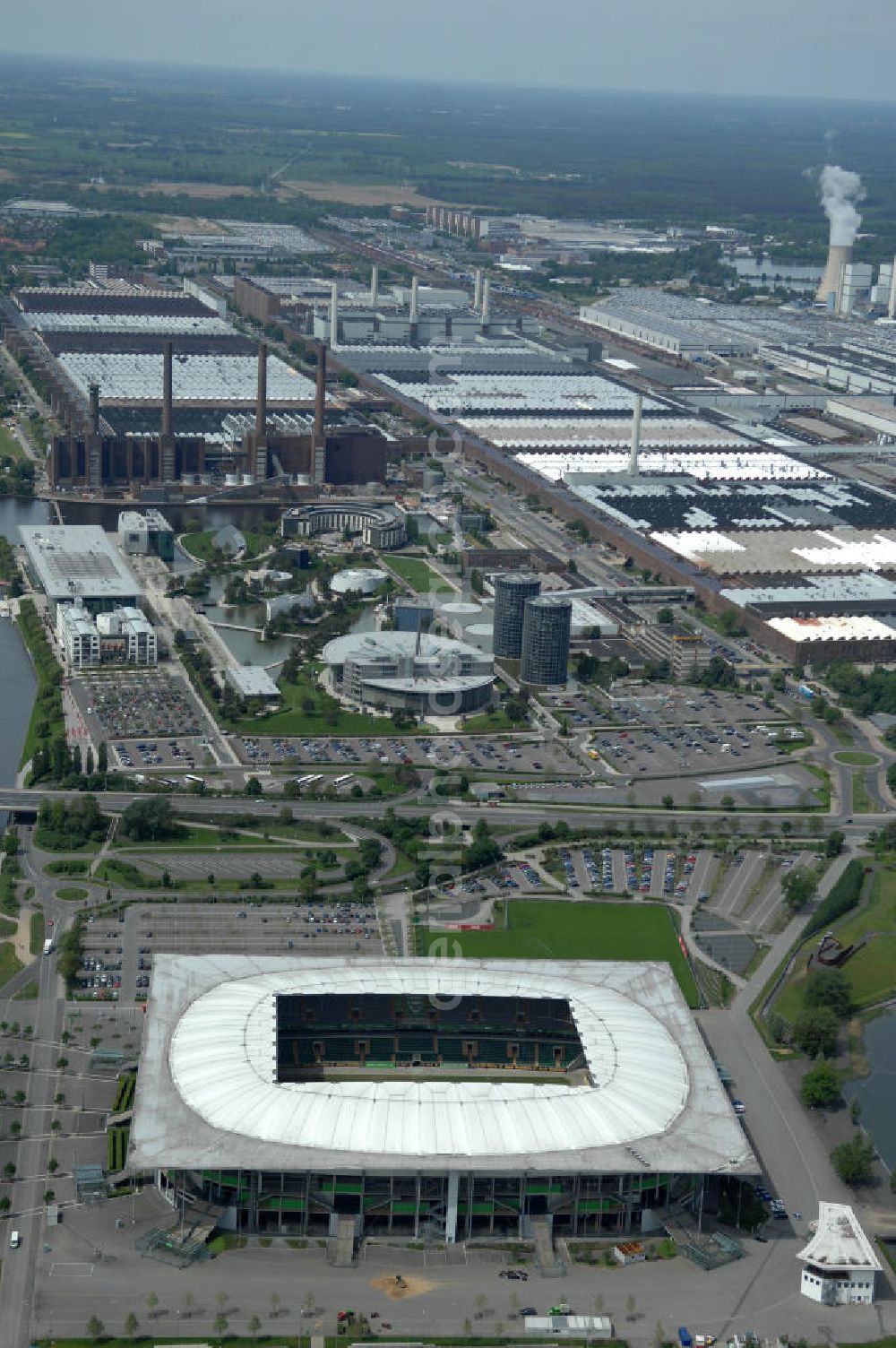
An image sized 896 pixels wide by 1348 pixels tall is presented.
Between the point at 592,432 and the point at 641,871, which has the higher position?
the point at 641,871

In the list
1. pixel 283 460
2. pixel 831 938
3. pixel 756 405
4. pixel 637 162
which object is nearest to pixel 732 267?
pixel 756 405

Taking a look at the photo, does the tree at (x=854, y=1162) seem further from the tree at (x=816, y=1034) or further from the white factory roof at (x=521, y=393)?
the white factory roof at (x=521, y=393)

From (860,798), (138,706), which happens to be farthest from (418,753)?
(860,798)

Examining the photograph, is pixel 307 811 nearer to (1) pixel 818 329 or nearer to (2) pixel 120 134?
(1) pixel 818 329

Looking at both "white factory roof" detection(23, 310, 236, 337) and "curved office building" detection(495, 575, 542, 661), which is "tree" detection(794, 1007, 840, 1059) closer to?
"curved office building" detection(495, 575, 542, 661)

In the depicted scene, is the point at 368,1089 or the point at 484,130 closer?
the point at 368,1089

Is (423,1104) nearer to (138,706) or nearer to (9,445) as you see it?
(138,706)

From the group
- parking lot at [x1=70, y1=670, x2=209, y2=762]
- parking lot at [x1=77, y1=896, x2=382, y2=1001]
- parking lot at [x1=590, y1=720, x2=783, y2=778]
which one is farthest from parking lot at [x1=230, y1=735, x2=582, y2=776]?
parking lot at [x1=77, y1=896, x2=382, y2=1001]
